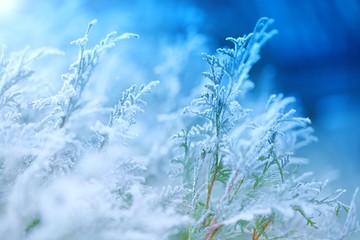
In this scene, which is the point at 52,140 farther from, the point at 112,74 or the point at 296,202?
the point at 112,74

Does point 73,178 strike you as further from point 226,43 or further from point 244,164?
point 226,43

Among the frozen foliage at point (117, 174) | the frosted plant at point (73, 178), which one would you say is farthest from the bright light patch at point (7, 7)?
the frosted plant at point (73, 178)

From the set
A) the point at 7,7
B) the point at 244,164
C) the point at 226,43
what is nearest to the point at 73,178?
the point at 244,164

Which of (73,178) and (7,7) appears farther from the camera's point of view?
(7,7)

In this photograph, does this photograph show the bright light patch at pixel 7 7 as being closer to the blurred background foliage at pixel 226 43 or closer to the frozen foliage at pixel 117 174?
the blurred background foliage at pixel 226 43

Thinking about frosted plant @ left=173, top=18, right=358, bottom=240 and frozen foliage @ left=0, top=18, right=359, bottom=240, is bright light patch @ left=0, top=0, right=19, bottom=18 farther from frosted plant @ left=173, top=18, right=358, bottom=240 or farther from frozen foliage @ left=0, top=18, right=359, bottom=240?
frosted plant @ left=173, top=18, right=358, bottom=240

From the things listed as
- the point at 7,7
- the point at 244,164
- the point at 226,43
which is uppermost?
the point at 226,43

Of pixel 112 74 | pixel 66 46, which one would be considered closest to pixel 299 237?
pixel 112 74
